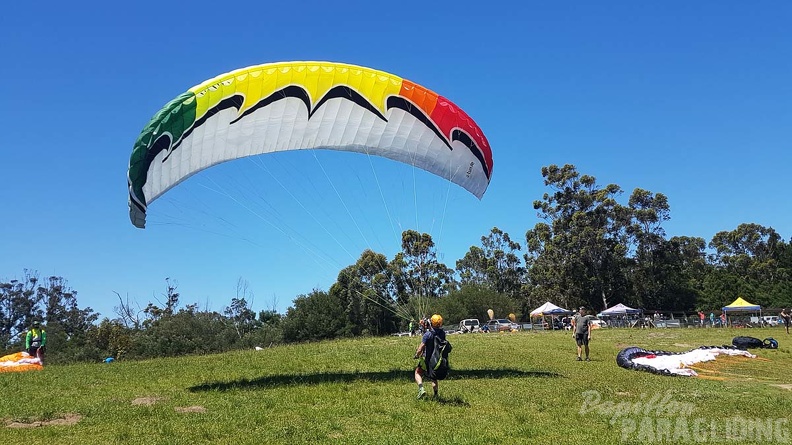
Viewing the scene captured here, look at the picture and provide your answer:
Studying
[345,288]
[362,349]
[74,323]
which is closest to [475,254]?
[345,288]

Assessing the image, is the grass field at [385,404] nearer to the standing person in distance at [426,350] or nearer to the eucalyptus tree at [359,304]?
the standing person in distance at [426,350]

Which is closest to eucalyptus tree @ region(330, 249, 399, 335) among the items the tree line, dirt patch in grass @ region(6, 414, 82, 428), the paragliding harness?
the tree line

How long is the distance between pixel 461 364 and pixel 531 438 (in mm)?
7569

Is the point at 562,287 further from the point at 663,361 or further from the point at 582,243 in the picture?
the point at 663,361

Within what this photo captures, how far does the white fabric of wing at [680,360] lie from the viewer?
1340 cm

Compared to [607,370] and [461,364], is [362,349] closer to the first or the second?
[461,364]

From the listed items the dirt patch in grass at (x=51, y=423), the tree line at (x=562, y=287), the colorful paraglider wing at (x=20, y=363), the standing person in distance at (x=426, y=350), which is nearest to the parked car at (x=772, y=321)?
the tree line at (x=562, y=287)

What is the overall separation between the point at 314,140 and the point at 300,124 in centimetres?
48

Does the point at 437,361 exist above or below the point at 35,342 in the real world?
below

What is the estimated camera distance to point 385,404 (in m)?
9.41

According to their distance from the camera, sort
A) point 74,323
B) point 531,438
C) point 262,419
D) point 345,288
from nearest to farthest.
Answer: point 531,438, point 262,419, point 345,288, point 74,323

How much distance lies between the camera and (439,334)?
10.4 meters

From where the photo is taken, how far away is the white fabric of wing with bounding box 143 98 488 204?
38.1ft

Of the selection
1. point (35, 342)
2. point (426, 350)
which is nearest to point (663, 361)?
point (426, 350)
